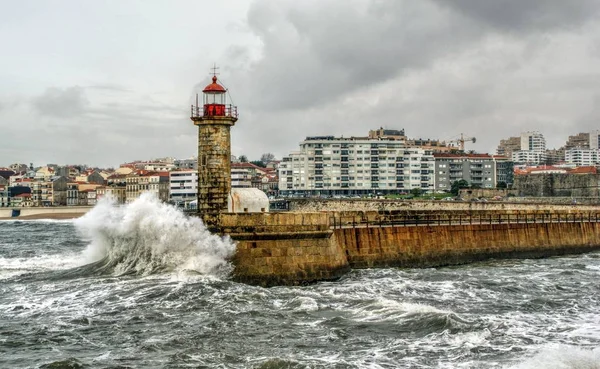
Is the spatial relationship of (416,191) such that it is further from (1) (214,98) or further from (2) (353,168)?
(1) (214,98)

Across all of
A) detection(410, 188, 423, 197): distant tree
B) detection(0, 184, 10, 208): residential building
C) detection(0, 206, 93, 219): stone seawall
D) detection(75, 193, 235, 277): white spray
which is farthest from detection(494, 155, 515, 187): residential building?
detection(75, 193, 235, 277): white spray

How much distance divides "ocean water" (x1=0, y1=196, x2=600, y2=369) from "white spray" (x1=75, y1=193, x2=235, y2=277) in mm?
45

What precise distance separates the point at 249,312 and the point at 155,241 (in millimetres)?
7727

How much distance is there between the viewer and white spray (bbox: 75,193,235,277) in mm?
25797

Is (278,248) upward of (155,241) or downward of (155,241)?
downward

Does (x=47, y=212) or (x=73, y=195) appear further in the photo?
(x=73, y=195)

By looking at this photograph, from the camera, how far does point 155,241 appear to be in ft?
89.0

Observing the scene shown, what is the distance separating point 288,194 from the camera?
470 feet

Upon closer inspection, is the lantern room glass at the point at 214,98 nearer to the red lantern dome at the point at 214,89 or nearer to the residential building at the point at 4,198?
the red lantern dome at the point at 214,89

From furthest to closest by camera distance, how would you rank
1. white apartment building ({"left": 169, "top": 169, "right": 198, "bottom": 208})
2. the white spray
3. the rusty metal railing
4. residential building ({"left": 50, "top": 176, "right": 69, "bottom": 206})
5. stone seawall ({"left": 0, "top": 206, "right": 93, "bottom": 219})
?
residential building ({"left": 50, "top": 176, "right": 69, "bottom": 206}), white apartment building ({"left": 169, "top": 169, "right": 198, "bottom": 208}), stone seawall ({"left": 0, "top": 206, "right": 93, "bottom": 219}), the rusty metal railing, the white spray

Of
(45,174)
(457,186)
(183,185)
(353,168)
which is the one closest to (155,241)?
(183,185)

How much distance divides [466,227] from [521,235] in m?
4.50

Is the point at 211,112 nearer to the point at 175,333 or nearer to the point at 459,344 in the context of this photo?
the point at 175,333

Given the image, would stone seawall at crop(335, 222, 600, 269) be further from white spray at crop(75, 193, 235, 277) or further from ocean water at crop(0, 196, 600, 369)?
white spray at crop(75, 193, 235, 277)
